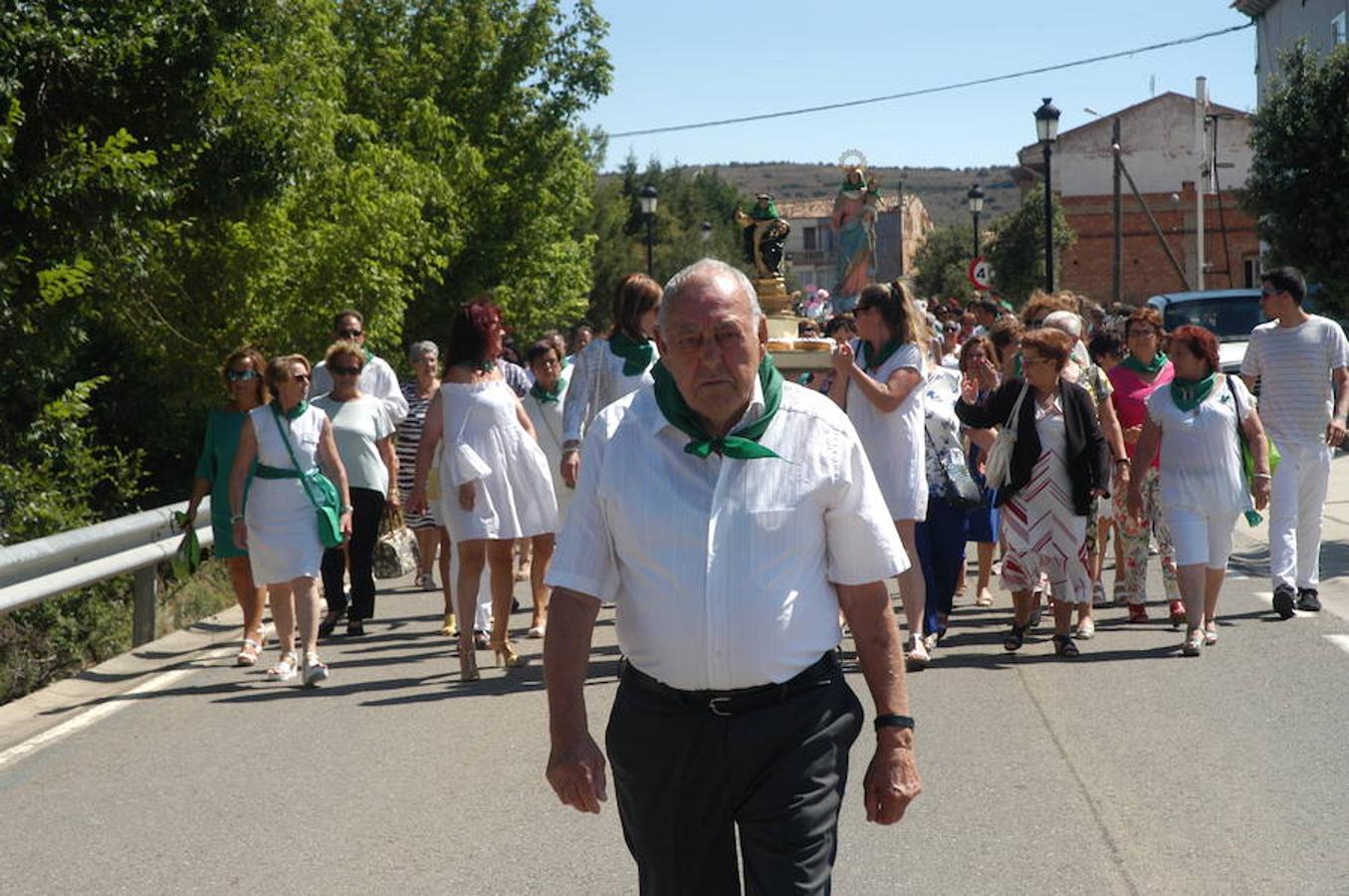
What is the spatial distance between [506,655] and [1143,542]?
4.27m

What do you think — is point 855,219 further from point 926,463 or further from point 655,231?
point 655,231

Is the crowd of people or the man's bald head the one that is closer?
the man's bald head

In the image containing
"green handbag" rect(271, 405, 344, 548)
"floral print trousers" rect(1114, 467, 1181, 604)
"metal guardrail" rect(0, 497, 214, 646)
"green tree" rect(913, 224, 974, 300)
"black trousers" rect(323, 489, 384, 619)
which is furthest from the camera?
"green tree" rect(913, 224, 974, 300)

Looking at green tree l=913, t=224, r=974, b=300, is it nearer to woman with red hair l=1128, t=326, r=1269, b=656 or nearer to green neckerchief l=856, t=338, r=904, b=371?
woman with red hair l=1128, t=326, r=1269, b=656

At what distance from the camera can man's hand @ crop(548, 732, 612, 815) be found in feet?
13.0

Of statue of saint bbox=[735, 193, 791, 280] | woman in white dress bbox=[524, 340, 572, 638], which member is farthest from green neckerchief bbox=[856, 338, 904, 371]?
statue of saint bbox=[735, 193, 791, 280]

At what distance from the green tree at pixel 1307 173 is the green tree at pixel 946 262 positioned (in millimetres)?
48900

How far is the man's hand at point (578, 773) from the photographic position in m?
3.95

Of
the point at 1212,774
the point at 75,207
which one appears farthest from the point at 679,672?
the point at 75,207

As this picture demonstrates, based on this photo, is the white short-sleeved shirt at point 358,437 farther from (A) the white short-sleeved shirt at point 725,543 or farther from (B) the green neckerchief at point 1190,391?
(A) the white short-sleeved shirt at point 725,543

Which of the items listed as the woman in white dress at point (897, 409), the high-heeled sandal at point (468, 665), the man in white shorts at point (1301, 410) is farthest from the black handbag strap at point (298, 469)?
the man in white shorts at point (1301, 410)

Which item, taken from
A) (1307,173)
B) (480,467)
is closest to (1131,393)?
(480,467)

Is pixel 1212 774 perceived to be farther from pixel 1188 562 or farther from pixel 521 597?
pixel 521 597

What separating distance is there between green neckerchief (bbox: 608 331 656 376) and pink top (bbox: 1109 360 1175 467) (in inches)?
147
